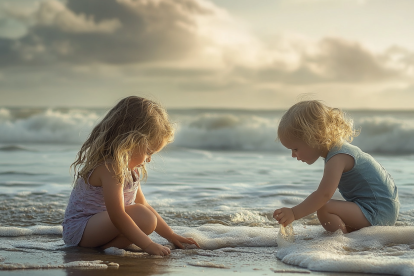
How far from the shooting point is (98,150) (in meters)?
2.99

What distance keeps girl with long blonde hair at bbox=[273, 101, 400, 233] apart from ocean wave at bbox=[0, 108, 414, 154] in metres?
11.5

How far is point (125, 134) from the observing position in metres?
2.97

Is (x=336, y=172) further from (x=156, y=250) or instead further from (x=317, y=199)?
(x=156, y=250)

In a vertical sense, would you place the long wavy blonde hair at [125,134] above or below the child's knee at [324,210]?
above

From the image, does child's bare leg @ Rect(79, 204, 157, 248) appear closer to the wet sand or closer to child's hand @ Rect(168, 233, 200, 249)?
the wet sand

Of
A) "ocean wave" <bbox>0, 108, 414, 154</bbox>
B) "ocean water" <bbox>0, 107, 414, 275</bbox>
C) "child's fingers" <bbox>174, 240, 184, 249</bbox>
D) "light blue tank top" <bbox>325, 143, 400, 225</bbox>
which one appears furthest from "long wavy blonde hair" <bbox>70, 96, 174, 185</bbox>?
"ocean wave" <bbox>0, 108, 414, 154</bbox>

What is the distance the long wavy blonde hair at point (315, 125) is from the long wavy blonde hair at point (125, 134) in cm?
80

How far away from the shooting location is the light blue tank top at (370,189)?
11.0 ft

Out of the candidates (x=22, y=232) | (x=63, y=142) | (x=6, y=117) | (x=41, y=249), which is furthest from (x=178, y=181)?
(x=6, y=117)

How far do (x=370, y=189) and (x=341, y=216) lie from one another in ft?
1.04

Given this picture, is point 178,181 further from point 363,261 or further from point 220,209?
point 363,261

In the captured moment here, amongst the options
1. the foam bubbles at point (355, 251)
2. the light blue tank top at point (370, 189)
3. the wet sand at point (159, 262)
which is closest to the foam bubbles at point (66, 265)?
the wet sand at point (159, 262)

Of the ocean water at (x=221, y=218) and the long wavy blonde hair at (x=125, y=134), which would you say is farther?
the long wavy blonde hair at (x=125, y=134)

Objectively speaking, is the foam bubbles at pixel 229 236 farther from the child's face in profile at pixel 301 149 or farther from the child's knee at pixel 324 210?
the child's face in profile at pixel 301 149
